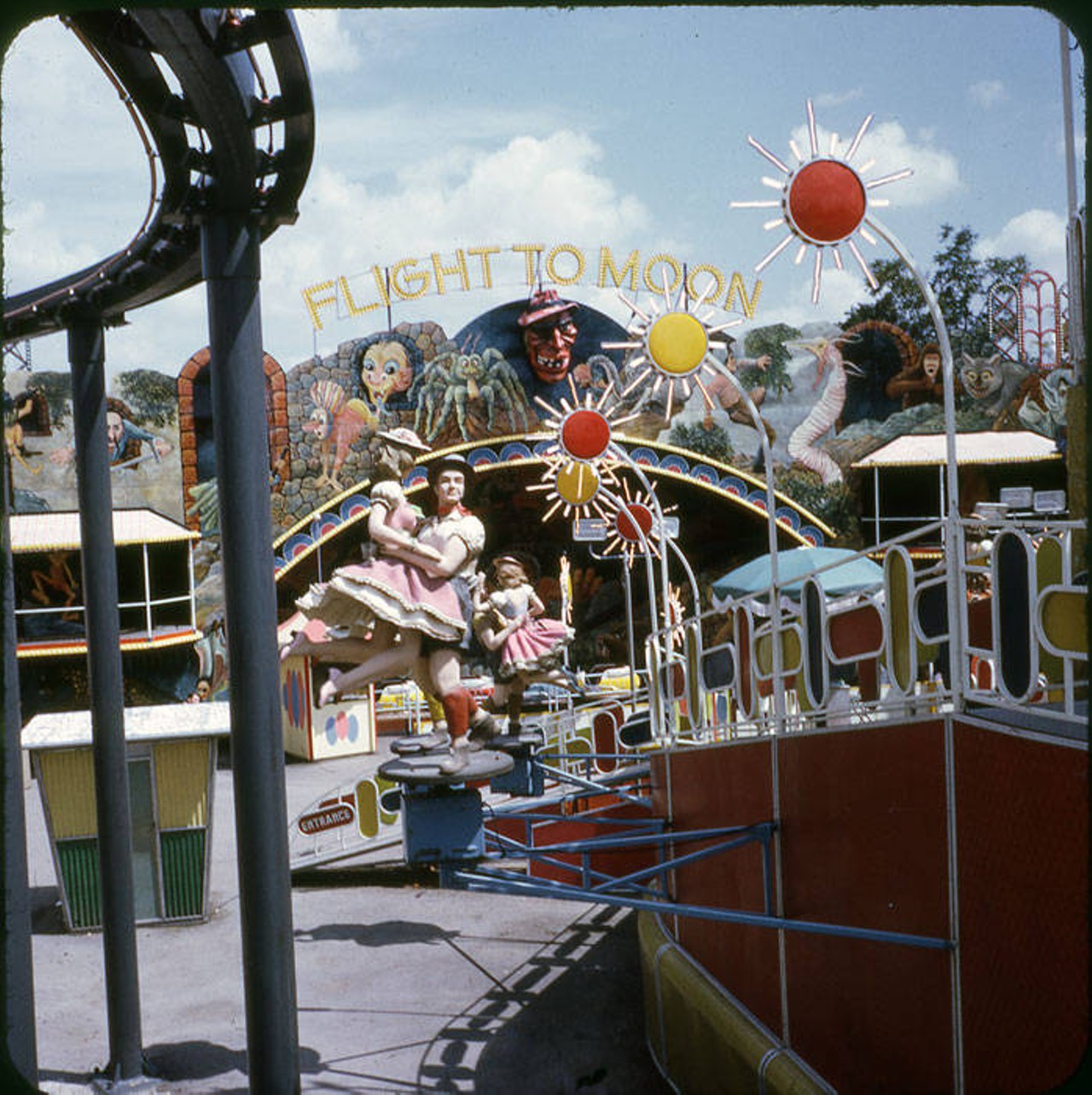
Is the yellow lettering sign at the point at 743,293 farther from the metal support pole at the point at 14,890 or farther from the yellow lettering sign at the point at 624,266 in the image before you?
the metal support pole at the point at 14,890

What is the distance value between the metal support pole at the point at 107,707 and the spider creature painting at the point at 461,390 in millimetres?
11899

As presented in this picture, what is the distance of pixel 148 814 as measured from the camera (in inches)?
409

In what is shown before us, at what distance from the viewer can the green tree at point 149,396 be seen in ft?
60.5

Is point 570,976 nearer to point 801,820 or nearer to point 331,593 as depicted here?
point 801,820

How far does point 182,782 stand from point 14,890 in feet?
22.6

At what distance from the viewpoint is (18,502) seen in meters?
17.2

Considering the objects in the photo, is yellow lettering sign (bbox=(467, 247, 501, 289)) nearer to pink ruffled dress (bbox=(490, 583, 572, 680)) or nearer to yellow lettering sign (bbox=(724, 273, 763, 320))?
yellow lettering sign (bbox=(724, 273, 763, 320))

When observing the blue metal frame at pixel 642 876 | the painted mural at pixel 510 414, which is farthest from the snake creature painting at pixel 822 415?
the blue metal frame at pixel 642 876

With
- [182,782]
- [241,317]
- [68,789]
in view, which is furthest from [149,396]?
[241,317]

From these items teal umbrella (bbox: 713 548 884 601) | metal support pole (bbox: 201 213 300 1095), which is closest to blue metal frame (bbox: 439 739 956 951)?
metal support pole (bbox: 201 213 300 1095)

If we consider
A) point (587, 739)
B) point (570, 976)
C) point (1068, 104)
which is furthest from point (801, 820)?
point (587, 739)

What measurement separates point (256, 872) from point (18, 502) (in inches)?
569

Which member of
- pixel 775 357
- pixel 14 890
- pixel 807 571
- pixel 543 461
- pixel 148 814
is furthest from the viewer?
pixel 775 357

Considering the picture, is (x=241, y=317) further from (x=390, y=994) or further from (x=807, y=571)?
(x=807, y=571)
